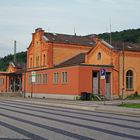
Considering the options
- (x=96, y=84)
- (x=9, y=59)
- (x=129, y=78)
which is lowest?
(x=96, y=84)

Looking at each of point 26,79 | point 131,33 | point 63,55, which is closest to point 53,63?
point 63,55

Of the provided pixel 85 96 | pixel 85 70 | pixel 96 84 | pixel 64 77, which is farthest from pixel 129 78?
pixel 64 77

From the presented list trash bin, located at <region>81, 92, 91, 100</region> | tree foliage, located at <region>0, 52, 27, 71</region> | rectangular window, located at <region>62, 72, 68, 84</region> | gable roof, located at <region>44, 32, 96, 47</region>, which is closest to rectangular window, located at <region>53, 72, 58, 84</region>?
rectangular window, located at <region>62, 72, 68, 84</region>

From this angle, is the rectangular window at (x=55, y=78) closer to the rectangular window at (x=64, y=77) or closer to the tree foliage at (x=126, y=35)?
the rectangular window at (x=64, y=77)

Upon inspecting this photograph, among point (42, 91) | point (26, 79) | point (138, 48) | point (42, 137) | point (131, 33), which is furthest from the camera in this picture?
point (131, 33)

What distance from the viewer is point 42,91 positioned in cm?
6206

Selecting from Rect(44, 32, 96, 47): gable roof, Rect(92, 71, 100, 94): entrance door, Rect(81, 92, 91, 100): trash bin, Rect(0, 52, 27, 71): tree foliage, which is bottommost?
Rect(81, 92, 91, 100): trash bin

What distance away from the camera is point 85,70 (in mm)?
50188

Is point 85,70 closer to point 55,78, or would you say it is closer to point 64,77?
point 64,77

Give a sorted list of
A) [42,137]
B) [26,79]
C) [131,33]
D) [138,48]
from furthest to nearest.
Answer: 1. [131,33]
2. [26,79]
3. [138,48]
4. [42,137]

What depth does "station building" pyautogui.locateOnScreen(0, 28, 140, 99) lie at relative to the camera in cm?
5066

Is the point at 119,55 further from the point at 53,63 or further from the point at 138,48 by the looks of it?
the point at 53,63

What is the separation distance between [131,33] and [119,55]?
190 feet

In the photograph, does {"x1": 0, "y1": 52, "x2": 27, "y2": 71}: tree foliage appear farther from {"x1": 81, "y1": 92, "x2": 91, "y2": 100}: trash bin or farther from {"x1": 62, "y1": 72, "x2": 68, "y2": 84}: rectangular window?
{"x1": 81, "y1": 92, "x2": 91, "y2": 100}: trash bin
